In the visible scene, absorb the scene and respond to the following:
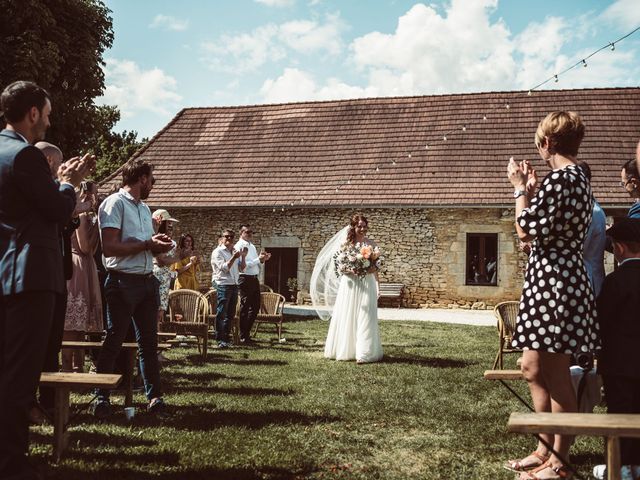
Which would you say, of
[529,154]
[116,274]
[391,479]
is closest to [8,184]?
[116,274]

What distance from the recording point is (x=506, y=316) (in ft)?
25.0

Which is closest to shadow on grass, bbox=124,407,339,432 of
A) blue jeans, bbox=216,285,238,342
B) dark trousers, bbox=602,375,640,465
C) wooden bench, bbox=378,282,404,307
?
dark trousers, bbox=602,375,640,465

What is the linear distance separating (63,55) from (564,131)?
61.6 feet

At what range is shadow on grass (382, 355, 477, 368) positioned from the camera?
8.10m

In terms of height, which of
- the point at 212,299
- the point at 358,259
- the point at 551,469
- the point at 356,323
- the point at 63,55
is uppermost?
the point at 63,55

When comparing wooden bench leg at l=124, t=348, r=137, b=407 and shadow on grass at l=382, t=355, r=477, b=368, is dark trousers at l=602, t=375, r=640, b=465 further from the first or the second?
shadow on grass at l=382, t=355, r=477, b=368

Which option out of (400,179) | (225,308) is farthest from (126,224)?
(400,179)

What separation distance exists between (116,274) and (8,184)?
191 cm

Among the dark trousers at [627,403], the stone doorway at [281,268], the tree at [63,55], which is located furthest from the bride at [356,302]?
the tree at [63,55]

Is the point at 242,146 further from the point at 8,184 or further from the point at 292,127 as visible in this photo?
the point at 8,184

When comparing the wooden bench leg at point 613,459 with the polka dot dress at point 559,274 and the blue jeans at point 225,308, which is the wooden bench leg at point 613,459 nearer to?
the polka dot dress at point 559,274

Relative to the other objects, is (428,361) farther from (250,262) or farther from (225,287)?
(250,262)

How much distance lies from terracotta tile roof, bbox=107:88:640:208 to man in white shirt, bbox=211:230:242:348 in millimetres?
8788

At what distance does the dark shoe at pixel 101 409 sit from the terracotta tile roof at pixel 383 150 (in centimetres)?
1394
